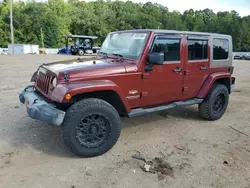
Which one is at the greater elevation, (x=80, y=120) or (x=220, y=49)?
(x=220, y=49)

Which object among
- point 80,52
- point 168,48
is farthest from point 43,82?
point 80,52

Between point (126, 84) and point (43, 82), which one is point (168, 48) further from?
Result: point (43, 82)

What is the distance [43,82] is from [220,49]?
3.66 m

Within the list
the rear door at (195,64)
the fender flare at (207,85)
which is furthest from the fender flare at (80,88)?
the fender flare at (207,85)

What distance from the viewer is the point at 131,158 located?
12.1 ft

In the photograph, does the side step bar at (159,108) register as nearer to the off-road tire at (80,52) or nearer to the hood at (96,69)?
the hood at (96,69)

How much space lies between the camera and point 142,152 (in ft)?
12.7

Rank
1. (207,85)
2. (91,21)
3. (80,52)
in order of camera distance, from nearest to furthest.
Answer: (207,85)
(80,52)
(91,21)

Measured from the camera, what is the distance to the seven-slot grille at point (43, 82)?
3.84 metres

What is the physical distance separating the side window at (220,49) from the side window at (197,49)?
0.30m

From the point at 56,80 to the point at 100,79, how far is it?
0.62 m

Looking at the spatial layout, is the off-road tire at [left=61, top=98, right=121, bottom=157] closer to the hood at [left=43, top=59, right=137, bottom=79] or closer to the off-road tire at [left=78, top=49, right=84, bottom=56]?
the hood at [left=43, top=59, right=137, bottom=79]

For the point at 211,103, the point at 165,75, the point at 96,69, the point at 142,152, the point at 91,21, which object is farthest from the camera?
the point at 91,21

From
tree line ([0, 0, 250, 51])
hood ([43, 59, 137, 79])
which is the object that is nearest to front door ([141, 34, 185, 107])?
hood ([43, 59, 137, 79])
